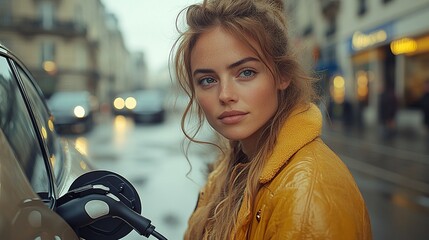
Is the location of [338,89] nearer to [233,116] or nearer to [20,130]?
[233,116]

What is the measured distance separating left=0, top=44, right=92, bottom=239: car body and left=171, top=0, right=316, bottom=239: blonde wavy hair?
1.80 feet

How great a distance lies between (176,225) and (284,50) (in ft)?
13.6

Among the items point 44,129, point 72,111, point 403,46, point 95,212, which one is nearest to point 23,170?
point 95,212

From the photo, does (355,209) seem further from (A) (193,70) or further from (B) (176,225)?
(B) (176,225)

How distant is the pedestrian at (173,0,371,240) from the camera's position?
1170 millimetres

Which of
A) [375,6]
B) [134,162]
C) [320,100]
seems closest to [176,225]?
[320,100]

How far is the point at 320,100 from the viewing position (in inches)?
68.9

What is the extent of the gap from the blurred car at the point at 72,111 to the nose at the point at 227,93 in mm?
15376

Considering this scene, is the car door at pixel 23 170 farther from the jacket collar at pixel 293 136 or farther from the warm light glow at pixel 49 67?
the warm light glow at pixel 49 67

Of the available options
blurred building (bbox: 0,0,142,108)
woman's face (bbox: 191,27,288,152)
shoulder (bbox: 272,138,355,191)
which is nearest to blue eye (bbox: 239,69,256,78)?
woman's face (bbox: 191,27,288,152)

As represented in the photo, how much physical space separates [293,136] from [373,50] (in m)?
21.9

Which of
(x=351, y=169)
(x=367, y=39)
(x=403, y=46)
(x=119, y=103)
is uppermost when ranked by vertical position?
(x=367, y=39)

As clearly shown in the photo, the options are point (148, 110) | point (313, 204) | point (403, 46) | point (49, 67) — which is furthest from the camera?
point (49, 67)

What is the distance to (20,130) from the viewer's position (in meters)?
1.47
